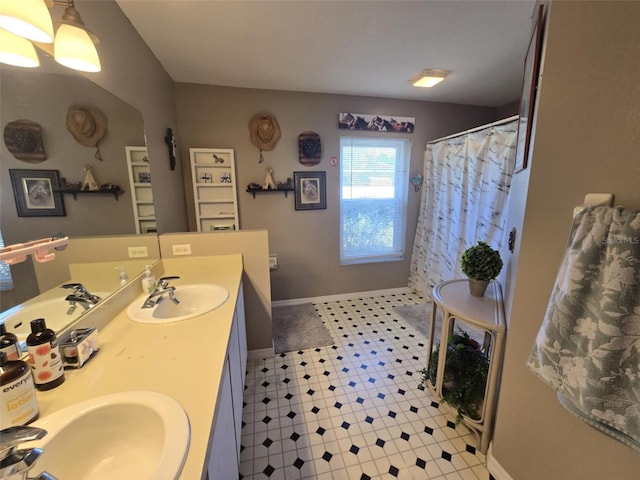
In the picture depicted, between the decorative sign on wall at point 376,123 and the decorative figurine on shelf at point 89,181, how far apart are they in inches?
94.6

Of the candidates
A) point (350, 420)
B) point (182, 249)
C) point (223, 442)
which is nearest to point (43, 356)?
point (223, 442)

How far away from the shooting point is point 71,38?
93 centimetres

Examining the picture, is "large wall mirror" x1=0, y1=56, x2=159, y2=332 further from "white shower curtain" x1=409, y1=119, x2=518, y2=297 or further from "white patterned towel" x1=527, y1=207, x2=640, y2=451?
"white shower curtain" x1=409, y1=119, x2=518, y2=297

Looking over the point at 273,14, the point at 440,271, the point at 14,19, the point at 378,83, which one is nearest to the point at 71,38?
the point at 14,19

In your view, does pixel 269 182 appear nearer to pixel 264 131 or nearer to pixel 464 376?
pixel 264 131

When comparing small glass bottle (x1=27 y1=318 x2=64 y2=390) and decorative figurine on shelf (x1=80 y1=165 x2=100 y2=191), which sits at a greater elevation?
decorative figurine on shelf (x1=80 y1=165 x2=100 y2=191)

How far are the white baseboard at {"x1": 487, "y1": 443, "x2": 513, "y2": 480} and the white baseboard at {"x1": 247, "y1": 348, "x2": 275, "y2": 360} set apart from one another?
5.19 feet

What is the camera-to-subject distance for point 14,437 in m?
0.50

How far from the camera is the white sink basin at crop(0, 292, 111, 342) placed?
0.76 metres

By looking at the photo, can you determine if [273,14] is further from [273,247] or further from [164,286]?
[273,247]


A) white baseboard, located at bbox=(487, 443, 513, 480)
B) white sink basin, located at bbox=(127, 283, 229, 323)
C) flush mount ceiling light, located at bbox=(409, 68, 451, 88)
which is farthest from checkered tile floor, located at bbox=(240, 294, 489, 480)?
flush mount ceiling light, located at bbox=(409, 68, 451, 88)

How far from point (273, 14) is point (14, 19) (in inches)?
50.8

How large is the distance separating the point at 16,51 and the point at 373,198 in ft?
9.55

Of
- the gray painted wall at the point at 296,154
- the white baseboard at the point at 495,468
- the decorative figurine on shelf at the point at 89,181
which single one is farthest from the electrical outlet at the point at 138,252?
the white baseboard at the point at 495,468
